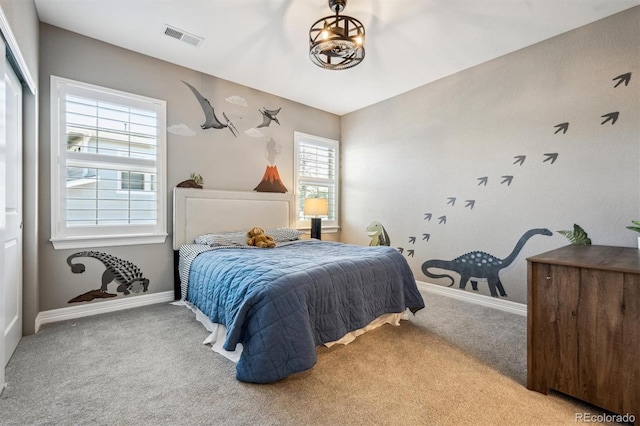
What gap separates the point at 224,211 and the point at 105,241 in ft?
4.00

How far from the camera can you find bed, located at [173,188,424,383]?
5.56 feet

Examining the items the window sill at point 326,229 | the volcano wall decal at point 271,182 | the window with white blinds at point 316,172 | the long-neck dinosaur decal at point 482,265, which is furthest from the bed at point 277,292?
the window with white blinds at point 316,172

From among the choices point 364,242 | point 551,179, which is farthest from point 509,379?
point 364,242

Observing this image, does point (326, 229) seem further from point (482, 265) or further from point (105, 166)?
point (105, 166)

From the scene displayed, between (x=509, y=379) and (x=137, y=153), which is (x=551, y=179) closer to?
(x=509, y=379)

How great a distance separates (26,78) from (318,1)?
2242mm

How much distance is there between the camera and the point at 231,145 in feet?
12.3

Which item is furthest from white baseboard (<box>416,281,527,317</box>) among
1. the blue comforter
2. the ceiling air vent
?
the ceiling air vent

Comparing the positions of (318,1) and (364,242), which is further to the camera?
(364,242)

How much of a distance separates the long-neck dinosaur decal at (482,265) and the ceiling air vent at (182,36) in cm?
358

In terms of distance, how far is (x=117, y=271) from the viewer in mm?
2971

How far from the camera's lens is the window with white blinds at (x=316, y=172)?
175 inches

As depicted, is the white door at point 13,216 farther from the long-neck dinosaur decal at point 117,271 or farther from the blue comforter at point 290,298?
the blue comforter at point 290,298

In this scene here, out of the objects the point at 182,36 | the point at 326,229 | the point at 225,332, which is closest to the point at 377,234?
the point at 326,229
